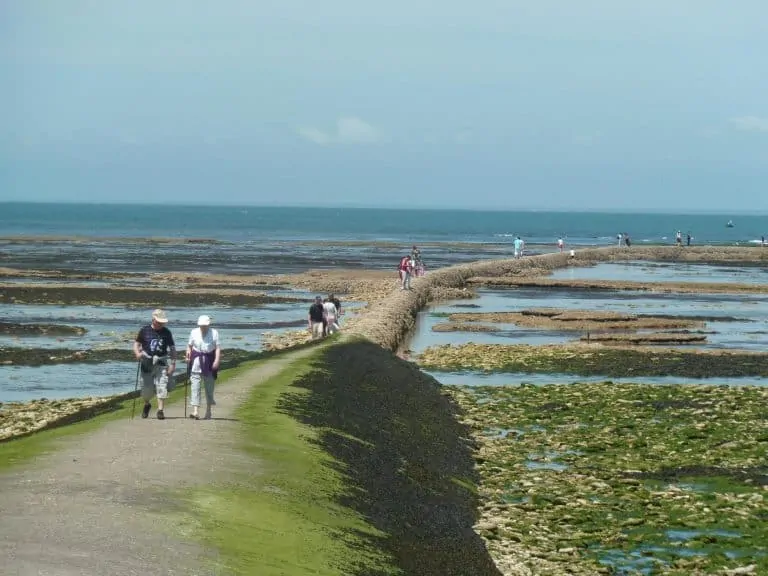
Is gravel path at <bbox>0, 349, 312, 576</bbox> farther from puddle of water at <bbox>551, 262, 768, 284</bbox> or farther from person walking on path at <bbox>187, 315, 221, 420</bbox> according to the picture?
puddle of water at <bbox>551, 262, 768, 284</bbox>

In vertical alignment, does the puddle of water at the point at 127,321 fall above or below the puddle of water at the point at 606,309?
below

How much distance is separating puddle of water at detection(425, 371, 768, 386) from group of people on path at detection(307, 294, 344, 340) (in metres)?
6.11

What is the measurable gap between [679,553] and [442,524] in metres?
3.71

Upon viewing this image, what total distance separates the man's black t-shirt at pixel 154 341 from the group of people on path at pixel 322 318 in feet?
74.5

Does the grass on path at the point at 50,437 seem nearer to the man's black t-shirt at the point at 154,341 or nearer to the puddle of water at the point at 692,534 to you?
the man's black t-shirt at the point at 154,341

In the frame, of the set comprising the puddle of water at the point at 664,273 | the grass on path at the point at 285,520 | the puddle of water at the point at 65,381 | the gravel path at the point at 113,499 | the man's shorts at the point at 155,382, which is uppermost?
the man's shorts at the point at 155,382

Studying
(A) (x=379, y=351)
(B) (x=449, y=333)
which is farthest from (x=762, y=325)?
(A) (x=379, y=351)

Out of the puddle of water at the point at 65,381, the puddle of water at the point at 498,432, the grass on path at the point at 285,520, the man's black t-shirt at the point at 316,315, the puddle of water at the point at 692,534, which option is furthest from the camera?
the man's black t-shirt at the point at 316,315

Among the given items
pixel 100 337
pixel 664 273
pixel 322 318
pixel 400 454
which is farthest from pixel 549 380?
pixel 664 273

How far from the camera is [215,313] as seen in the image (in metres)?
61.8

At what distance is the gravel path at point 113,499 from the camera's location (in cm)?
1318

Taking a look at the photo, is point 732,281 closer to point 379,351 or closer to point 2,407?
point 379,351

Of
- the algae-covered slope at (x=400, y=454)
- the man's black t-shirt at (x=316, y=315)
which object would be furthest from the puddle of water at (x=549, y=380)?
the man's black t-shirt at (x=316, y=315)

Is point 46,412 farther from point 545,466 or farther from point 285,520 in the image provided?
point 285,520
